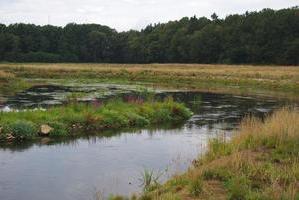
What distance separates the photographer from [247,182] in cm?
1075

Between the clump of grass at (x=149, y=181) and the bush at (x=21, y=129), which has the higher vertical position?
the bush at (x=21, y=129)

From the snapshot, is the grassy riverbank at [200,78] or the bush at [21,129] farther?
the grassy riverbank at [200,78]

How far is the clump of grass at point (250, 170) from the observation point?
10227mm

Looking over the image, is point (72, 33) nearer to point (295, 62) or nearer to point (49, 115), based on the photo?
point (295, 62)

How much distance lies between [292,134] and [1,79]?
36825 millimetres

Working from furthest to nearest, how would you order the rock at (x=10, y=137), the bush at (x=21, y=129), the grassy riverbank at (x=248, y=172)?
1. the bush at (x=21, y=129)
2. the rock at (x=10, y=137)
3. the grassy riverbank at (x=248, y=172)

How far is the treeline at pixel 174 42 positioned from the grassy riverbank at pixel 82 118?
252 ft

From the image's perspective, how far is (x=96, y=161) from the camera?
52.7 feet

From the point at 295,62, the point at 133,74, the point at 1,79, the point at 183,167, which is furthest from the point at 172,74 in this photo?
the point at 183,167

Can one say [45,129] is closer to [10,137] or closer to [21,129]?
[21,129]

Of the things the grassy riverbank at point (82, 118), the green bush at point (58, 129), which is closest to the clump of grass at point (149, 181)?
the grassy riverbank at point (82, 118)

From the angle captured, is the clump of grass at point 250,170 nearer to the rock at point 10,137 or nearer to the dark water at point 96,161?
the dark water at point 96,161

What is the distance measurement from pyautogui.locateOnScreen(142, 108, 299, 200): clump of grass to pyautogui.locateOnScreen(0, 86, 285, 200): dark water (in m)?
1.48

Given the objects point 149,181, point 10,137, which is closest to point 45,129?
point 10,137
